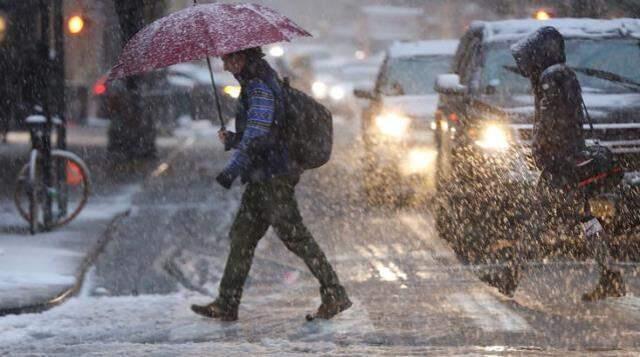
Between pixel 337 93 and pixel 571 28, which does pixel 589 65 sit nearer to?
pixel 571 28

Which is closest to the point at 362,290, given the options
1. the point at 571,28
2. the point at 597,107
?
the point at 597,107

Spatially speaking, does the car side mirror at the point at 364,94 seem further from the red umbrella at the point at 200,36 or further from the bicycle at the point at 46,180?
the red umbrella at the point at 200,36

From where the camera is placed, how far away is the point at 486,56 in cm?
1211

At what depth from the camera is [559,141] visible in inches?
337

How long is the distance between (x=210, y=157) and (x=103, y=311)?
13325mm

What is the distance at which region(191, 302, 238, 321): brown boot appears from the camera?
8.29 meters

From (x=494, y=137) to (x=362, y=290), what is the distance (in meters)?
1.86

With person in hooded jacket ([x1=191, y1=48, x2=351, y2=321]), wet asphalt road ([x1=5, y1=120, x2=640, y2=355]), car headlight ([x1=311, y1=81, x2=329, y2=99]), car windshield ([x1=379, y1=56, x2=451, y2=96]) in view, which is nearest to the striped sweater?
person in hooded jacket ([x1=191, y1=48, x2=351, y2=321])

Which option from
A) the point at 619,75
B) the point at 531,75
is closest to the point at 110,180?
the point at 619,75

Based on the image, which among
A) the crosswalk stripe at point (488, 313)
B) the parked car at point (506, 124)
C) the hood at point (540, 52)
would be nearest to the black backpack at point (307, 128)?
the crosswalk stripe at point (488, 313)

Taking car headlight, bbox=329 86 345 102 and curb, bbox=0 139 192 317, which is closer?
curb, bbox=0 139 192 317

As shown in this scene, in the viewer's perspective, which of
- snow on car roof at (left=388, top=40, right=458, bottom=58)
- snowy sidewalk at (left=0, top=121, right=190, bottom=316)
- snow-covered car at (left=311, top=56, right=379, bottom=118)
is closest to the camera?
snowy sidewalk at (left=0, top=121, right=190, bottom=316)

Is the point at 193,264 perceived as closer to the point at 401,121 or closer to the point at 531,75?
the point at 531,75

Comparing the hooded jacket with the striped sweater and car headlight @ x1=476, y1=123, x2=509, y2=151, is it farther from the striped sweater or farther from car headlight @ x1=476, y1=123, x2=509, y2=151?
the striped sweater
